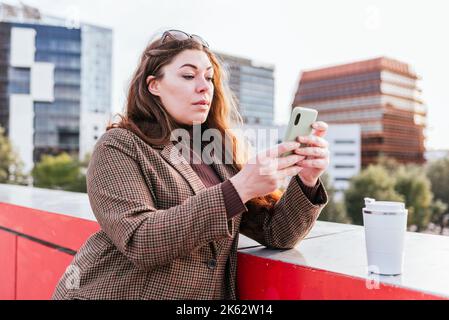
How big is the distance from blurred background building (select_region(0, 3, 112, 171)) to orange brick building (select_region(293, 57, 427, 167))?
40.2 metres

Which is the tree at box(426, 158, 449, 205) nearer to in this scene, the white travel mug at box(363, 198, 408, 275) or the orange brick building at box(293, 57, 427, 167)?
the orange brick building at box(293, 57, 427, 167)

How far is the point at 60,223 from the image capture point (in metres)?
2.69

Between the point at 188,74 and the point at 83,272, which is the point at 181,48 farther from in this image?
the point at 83,272

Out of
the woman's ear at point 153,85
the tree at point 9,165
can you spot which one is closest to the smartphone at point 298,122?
the woman's ear at point 153,85

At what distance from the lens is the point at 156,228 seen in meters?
1.31

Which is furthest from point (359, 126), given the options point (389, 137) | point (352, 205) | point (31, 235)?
point (31, 235)

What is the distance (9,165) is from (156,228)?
52593 mm

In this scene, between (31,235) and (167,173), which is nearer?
(167,173)

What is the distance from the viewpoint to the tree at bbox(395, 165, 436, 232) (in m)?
40.8

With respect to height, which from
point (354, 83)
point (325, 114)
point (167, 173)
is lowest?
point (167, 173)

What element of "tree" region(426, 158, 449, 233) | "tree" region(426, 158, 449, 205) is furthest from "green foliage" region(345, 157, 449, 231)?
"tree" region(426, 158, 449, 205)

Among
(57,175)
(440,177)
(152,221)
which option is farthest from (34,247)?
(440,177)

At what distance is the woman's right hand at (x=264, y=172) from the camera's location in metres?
1.27

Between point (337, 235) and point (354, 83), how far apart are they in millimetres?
90612
